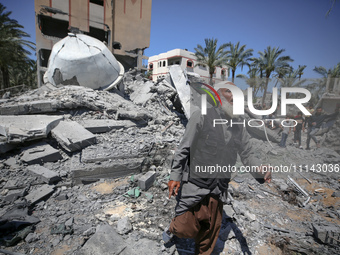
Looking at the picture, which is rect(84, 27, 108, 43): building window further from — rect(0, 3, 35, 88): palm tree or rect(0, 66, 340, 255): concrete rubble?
rect(0, 66, 340, 255): concrete rubble

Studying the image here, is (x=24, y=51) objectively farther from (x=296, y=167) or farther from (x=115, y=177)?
(x=296, y=167)

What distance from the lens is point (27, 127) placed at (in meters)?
4.14

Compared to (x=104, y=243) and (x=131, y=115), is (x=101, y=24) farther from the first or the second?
(x=104, y=243)

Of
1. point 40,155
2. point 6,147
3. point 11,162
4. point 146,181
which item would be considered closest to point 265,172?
point 146,181

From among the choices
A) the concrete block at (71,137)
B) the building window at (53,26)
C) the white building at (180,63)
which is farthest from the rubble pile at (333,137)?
the white building at (180,63)

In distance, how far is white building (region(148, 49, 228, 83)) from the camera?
28.0 meters

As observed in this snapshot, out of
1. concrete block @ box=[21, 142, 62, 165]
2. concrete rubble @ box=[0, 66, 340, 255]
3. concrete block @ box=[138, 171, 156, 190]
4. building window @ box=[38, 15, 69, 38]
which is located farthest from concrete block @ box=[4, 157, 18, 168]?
building window @ box=[38, 15, 69, 38]

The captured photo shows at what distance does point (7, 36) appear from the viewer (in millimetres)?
12445

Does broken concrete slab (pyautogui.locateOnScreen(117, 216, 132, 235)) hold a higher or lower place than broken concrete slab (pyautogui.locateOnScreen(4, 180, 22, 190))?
lower

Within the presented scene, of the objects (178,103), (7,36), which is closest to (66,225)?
(178,103)

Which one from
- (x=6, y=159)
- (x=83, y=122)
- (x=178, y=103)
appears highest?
(x=178, y=103)

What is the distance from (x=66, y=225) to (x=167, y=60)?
3032 centimetres

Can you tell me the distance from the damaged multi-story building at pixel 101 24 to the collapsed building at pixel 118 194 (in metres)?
10.8

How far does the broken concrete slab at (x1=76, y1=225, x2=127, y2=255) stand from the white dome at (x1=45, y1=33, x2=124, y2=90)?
6.81m
